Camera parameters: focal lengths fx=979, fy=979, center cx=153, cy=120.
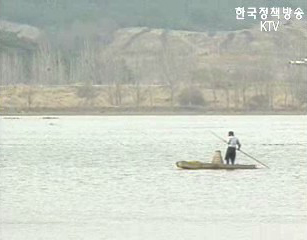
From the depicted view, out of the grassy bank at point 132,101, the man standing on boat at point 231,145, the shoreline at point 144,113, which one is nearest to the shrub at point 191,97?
the grassy bank at point 132,101

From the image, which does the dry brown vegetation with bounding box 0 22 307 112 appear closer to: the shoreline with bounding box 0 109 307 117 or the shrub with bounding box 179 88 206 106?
the shrub with bounding box 179 88 206 106

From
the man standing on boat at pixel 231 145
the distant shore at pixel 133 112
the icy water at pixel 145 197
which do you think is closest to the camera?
the icy water at pixel 145 197

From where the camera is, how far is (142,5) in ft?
422

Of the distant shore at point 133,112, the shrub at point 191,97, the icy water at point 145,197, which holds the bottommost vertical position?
the icy water at point 145,197

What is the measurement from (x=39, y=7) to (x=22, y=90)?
40844mm

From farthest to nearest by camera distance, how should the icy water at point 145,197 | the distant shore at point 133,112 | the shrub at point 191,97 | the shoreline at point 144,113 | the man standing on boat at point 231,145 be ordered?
the shrub at point 191,97, the distant shore at point 133,112, the shoreline at point 144,113, the man standing on boat at point 231,145, the icy water at point 145,197

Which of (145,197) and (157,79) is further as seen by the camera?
(157,79)

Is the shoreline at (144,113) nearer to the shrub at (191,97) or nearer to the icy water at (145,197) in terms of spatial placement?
the shrub at (191,97)

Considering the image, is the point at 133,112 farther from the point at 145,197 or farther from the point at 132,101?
the point at 145,197

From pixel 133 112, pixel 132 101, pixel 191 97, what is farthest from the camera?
pixel 133 112

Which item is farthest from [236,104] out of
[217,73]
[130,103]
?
[130,103]

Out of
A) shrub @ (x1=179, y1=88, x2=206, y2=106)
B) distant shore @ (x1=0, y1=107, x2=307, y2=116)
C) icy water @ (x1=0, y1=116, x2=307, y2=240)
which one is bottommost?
icy water @ (x1=0, y1=116, x2=307, y2=240)

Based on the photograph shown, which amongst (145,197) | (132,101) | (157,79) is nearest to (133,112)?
(132,101)

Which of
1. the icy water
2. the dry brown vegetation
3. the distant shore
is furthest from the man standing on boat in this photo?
the distant shore
